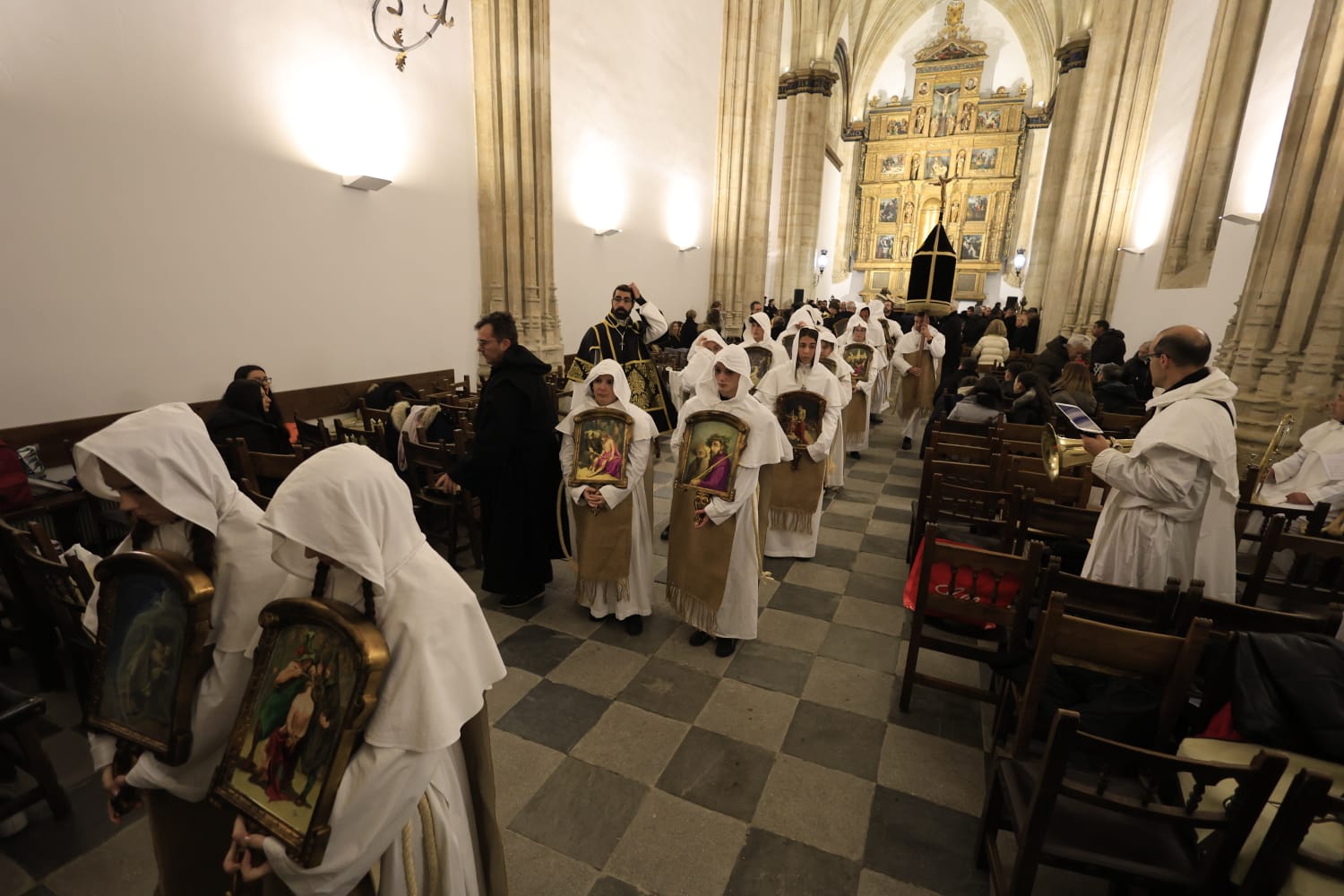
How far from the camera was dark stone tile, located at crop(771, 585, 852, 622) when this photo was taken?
4.08m

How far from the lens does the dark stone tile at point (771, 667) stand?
10.8 feet

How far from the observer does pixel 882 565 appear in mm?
4812

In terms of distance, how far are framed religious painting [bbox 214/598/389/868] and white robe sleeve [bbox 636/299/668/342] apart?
532 cm

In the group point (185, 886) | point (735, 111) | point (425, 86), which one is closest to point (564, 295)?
point (425, 86)

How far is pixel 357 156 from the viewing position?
6.07 metres

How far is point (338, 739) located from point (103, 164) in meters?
5.25

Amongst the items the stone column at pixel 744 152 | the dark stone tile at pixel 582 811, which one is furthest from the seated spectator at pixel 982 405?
the stone column at pixel 744 152

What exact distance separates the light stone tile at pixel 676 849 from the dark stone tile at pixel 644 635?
1.09m

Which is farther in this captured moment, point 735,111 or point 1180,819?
point 735,111

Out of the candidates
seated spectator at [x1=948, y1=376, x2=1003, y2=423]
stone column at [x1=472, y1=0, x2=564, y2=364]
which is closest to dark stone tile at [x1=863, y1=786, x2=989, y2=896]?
seated spectator at [x1=948, y1=376, x2=1003, y2=423]

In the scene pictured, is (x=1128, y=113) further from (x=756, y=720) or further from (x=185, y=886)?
(x=185, y=886)

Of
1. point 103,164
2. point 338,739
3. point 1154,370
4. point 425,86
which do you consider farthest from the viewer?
point 425,86

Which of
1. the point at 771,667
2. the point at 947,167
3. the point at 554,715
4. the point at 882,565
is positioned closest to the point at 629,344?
the point at 882,565

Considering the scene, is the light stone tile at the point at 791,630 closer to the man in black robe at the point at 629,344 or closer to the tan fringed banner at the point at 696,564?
the tan fringed banner at the point at 696,564
